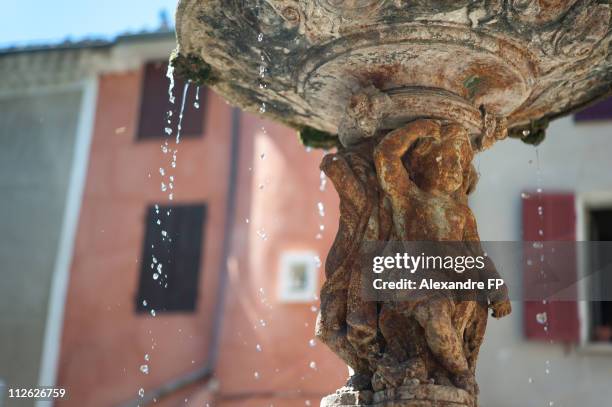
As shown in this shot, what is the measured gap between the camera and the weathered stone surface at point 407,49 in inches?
157

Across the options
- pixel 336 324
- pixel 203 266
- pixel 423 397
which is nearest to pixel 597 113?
pixel 203 266

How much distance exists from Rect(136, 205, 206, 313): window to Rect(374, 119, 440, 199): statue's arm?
7519 millimetres

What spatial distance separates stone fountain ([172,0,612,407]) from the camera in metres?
3.92

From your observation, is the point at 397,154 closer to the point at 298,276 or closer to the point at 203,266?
the point at 298,276

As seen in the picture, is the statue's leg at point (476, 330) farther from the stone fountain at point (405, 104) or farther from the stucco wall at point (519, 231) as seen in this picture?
the stucco wall at point (519, 231)

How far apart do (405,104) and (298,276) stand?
624 centimetres

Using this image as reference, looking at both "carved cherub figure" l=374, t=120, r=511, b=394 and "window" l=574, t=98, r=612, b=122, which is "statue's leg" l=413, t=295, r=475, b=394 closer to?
"carved cherub figure" l=374, t=120, r=511, b=394

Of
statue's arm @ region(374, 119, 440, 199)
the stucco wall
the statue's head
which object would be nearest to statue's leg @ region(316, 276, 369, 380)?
statue's arm @ region(374, 119, 440, 199)

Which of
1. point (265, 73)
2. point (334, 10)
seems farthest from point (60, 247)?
point (334, 10)

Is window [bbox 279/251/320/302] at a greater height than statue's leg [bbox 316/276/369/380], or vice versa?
window [bbox 279/251/320/302]

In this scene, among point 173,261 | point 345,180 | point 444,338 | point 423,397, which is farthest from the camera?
point 173,261

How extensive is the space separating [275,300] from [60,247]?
158 inches

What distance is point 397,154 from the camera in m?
4.14

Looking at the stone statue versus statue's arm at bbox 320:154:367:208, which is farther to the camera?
statue's arm at bbox 320:154:367:208
